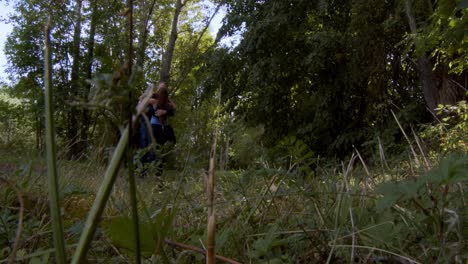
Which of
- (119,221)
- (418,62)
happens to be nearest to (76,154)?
(119,221)

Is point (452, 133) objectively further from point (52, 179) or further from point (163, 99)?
point (52, 179)

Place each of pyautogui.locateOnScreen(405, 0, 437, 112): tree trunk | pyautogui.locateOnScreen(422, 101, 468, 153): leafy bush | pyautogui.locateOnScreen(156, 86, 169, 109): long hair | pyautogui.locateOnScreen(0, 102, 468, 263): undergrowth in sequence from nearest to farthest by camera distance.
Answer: pyautogui.locateOnScreen(0, 102, 468, 263): undergrowth, pyautogui.locateOnScreen(422, 101, 468, 153): leafy bush, pyautogui.locateOnScreen(156, 86, 169, 109): long hair, pyautogui.locateOnScreen(405, 0, 437, 112): tree trunk

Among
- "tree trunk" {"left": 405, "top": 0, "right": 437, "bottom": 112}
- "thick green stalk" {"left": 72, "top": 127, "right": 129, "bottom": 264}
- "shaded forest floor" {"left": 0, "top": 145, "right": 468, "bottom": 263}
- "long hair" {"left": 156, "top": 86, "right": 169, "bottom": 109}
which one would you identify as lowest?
"shaded forest floor" {"left": 0, "top": 145, "right": 468, "bottom": 263}

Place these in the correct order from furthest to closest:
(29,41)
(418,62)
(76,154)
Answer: (29,41) < (418,62) < (76,154)

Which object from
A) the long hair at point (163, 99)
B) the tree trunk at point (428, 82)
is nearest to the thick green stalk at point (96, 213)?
the long hair at point (163, 99)

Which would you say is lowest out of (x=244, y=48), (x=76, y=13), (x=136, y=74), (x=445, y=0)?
(x=136, y=74)

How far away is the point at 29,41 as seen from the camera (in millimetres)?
15523

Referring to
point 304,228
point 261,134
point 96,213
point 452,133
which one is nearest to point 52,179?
point 96,213

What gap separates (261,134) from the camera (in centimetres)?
591

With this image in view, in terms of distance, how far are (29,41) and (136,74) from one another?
17039mm

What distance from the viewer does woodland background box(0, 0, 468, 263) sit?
2.69 ft

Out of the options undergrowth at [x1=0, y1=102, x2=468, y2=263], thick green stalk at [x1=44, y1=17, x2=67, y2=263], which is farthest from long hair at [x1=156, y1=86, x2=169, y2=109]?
thick green stalk at [x1=44, y1=17, x2=67, y2=263]

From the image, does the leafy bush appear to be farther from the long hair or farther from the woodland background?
the long hair

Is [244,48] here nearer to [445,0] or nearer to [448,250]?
[445,0]
